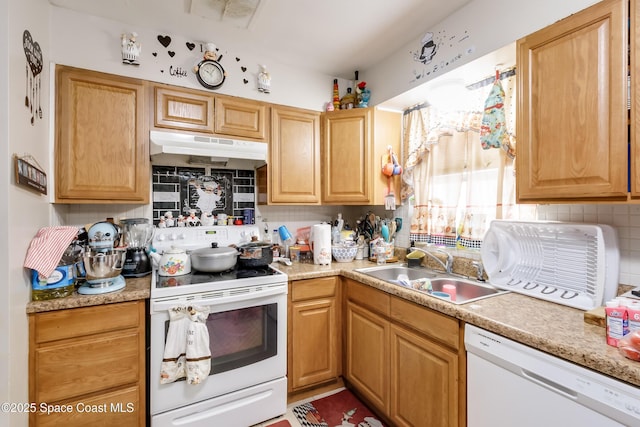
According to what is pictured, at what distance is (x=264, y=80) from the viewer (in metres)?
2.20

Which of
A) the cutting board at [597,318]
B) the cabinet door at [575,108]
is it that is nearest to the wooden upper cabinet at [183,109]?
the cabinet door at [575,108]

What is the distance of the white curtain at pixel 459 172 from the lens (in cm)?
167

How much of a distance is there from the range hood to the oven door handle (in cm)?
91

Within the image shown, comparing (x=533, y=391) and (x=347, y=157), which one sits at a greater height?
(x=347, y=157)

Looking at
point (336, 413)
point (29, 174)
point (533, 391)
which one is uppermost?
point (29, 174)

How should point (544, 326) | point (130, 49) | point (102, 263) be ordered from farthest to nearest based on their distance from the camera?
1. point (130, 49)
2. point (102, 263)
3. point (544, 326)

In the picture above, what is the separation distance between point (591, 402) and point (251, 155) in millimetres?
2019

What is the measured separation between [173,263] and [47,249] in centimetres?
58

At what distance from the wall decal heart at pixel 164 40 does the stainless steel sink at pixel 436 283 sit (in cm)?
204

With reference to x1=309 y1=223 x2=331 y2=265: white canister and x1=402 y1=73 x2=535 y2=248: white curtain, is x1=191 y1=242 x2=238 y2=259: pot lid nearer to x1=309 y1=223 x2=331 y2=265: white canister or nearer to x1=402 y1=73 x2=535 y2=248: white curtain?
x1=309 y1=223 x2=331 y2=265: white canister

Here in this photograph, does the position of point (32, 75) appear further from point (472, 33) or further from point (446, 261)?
point (446, 261)

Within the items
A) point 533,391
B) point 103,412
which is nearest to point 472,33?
point 533,391

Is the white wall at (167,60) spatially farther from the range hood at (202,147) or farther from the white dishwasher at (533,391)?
the white dishwasher at (533,391)

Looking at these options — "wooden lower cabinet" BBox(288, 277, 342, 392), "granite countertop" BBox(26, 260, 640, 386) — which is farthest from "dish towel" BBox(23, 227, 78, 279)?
"wooden lower cabinet" BBox(288, 277, 342, 392)
